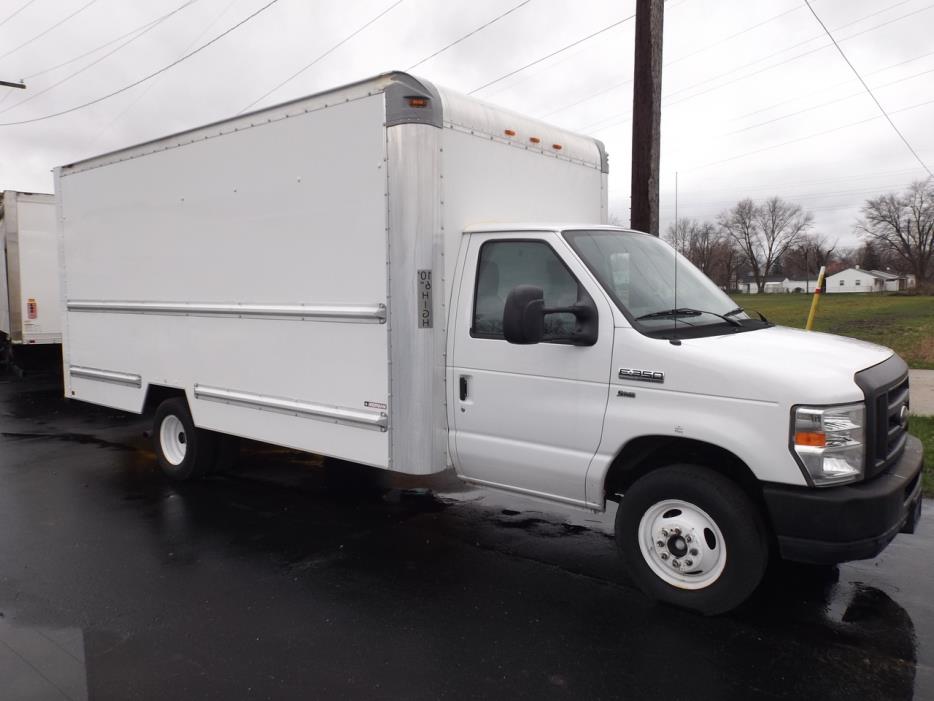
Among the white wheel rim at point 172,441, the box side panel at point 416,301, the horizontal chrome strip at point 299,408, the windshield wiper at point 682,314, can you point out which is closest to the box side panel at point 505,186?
the box side panel at point 416,301

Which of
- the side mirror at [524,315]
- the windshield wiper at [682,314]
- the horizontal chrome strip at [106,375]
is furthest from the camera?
the horizontal chrome strip at [106,375]

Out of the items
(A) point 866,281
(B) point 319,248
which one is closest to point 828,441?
(B) point 319,248

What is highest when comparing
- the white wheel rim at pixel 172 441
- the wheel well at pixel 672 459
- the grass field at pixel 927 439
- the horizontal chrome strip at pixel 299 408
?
the horizontal chrome strip at pixel 299 408

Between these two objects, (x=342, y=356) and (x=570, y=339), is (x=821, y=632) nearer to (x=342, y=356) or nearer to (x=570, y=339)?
(x=570, y=339)

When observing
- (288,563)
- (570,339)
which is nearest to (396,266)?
(570,339)

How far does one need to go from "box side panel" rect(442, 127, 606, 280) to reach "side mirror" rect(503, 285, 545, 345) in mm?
888

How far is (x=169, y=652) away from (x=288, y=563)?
1313 millimetres

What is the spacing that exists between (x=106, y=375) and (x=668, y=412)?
246 inches

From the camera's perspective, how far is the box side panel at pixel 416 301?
4918 millimetres

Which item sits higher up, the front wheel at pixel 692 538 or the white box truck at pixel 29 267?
the white box truck at pixel 29 267

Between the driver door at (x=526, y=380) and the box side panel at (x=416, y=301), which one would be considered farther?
the box side panel at (x=416, y=301)

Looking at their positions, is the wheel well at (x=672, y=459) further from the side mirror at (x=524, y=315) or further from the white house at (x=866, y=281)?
the white house at (x=866, y=281)

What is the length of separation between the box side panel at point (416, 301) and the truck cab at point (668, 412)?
146 mm

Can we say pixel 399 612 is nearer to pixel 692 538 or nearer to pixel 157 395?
pixel 692 538
